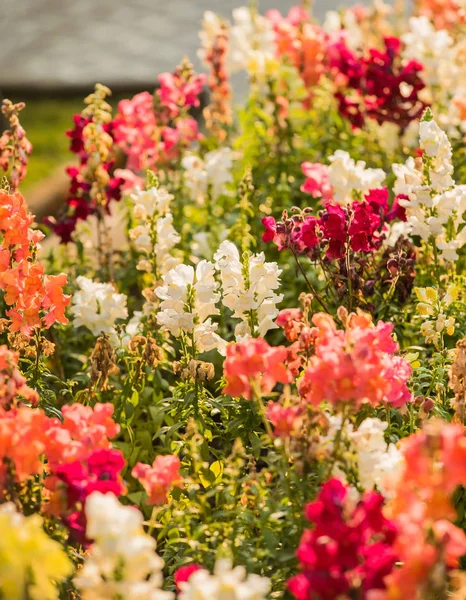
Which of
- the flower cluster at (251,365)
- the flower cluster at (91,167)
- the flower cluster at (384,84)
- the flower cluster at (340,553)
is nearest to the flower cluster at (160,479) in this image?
the flower cluster at (251,365)

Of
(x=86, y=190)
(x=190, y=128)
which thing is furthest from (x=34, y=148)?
(x=86, y=190)

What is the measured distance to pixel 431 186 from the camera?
3.02 metres

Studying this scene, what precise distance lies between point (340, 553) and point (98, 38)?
9.31 metres

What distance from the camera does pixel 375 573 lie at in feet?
5.81

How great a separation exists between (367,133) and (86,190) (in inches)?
61.6

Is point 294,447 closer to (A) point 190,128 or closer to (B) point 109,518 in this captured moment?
(B) point 109,518

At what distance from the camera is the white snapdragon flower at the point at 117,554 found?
1.70m

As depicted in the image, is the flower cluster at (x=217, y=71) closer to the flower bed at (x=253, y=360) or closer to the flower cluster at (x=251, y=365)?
the flower bed at (x=253, y=360)

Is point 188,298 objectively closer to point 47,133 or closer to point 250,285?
point 250,285

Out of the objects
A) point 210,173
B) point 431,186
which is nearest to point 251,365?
point 431,186

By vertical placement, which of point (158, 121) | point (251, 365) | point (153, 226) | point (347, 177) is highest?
point (158, 121)

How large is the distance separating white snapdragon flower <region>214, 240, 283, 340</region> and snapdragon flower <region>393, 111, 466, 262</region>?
535mm

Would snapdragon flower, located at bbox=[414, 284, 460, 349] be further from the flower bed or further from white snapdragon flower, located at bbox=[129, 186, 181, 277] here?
white snapdragon flower, located at bbox=[129, 186, 181, 277]

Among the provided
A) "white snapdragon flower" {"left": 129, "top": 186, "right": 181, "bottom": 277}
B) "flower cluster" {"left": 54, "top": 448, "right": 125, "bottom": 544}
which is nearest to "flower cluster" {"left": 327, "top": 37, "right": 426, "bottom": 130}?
"white snapdragon flower" {"left": 129, "top": 186, "right": 181, "bottom": 277}
